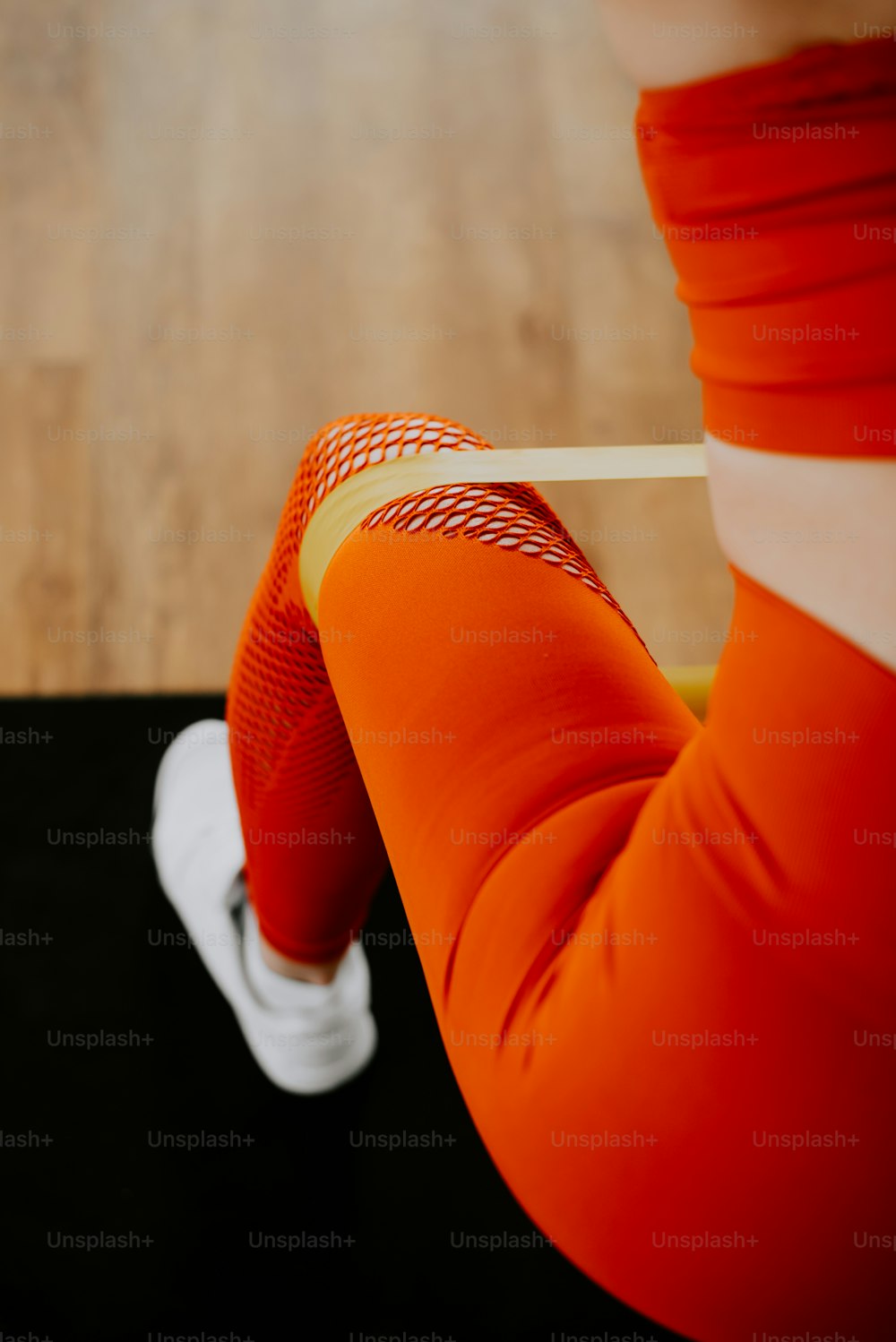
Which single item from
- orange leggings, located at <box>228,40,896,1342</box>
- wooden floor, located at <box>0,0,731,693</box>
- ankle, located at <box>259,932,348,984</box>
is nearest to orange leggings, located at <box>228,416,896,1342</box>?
orange leggings, located at <box>228,40,896,1342</box>

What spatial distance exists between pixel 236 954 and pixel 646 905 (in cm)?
67

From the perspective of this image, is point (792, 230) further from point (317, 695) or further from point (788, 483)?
point (317, 695)

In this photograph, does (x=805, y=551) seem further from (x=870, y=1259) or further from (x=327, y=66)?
(x=327, y=66)

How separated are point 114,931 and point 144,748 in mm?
206

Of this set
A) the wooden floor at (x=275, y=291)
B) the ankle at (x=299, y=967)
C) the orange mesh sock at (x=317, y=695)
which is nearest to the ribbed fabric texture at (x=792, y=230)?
the orange mesh sock at (x=317, y=695)

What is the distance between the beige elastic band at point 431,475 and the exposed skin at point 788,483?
23 cm

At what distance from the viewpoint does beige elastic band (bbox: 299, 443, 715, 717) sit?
595mm

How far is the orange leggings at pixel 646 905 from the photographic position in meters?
0.38

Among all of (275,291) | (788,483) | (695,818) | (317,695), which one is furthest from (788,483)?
(275,291)

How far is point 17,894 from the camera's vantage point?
1.11m

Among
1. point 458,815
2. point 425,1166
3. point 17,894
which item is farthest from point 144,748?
point 458,815

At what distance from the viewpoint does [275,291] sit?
5.24 ft

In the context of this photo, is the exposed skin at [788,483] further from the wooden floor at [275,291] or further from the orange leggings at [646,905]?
the wooden floor at [275,291]

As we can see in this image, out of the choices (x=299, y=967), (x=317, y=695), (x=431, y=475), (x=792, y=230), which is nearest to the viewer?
(x=792, y=230)
